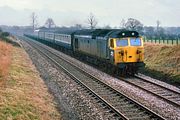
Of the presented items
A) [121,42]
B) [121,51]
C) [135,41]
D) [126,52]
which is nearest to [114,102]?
[121,51]

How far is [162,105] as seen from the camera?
56.4ft

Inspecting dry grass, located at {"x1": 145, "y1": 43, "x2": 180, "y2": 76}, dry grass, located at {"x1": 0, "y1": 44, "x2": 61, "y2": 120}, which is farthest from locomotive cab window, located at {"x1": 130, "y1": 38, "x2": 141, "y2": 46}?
dry grass, located at {"x1": 0, "y1": 44, "x2": 61, "y2": 120}

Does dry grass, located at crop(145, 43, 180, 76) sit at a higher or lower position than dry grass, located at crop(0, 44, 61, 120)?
higher

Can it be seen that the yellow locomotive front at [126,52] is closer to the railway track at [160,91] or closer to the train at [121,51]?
the train at [121,51]

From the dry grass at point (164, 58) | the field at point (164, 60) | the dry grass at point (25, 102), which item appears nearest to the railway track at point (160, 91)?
the field at point (164, 60)

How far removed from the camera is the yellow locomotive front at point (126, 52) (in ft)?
86.9

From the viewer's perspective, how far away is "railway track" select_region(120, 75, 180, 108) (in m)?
18.3

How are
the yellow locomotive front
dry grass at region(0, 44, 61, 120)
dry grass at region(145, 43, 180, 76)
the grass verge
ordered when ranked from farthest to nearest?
dry grass at region(145, 43, 180, 76) → the grass verge → the yellow locomotive front → dry grass at region(0, 44, 61, 120)

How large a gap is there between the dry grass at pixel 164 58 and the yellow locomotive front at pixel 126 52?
8.97 ft

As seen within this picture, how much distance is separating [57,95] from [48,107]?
12.3 ft

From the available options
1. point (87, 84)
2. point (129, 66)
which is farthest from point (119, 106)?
point (129, 66)

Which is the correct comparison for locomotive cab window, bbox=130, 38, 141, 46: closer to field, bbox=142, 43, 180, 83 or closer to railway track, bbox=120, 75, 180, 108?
railway track, bbox=120, 75, 180, 108

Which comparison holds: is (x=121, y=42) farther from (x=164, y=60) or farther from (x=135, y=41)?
(x=164, y=60)

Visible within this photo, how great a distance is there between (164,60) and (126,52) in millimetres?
6312
